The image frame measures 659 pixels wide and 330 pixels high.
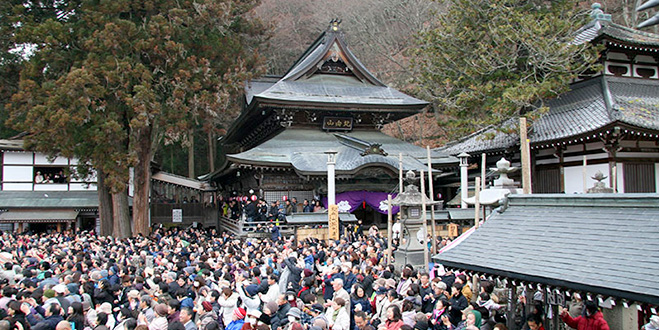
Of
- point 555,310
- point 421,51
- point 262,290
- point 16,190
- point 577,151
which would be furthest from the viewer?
point 16,190

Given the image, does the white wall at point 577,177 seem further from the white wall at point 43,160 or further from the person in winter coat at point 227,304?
the white wall at point 43,160

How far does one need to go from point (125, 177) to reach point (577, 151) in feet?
60.2

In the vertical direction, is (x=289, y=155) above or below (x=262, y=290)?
above

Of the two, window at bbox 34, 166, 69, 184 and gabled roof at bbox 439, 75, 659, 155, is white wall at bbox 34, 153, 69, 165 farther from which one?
gabled roof at bbox 439, 75, 659, 155

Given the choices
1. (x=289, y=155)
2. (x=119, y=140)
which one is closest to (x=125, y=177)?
(x=119, y=140)

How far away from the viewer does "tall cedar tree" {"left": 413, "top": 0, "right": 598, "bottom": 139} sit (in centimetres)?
1803

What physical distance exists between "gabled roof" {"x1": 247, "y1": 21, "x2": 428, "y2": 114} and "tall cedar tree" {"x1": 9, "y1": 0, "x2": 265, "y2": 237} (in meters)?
2.68

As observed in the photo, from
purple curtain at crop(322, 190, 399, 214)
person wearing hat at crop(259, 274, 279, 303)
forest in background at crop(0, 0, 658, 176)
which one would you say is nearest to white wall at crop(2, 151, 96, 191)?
forest in background at crop(0, 0, 658, 176)

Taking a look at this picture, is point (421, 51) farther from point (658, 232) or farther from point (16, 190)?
point (16, 190)

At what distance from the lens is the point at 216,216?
94.2 ft

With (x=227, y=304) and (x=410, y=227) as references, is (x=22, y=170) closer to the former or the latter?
(x=410, y=227)

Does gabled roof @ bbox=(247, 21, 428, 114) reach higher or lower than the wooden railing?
higher

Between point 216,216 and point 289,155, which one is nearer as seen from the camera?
point 289,155

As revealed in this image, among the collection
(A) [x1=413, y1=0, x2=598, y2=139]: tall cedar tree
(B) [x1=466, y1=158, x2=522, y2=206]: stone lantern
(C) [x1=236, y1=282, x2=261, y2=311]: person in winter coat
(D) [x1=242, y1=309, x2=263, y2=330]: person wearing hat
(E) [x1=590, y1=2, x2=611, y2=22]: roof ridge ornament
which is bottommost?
(D) [x1=242, y1=309, x2=263, y2=330]: person wearing hat
